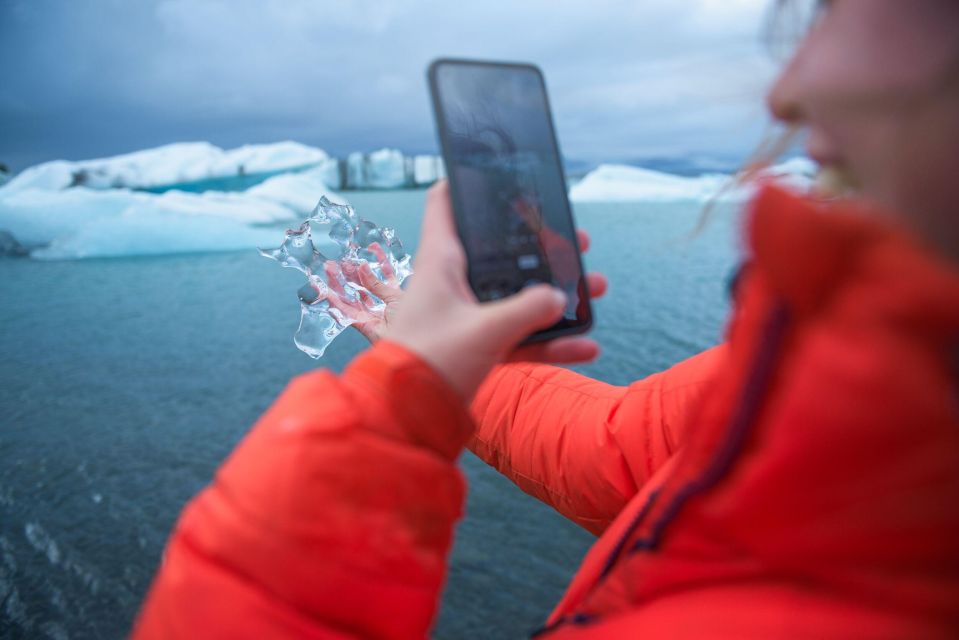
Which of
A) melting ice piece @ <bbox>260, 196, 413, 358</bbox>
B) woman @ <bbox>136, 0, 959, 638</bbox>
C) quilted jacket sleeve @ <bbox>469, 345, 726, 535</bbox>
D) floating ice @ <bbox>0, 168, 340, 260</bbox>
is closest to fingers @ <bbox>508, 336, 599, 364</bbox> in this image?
woman @ <bbox>136, 0, 959, 638</bbox>

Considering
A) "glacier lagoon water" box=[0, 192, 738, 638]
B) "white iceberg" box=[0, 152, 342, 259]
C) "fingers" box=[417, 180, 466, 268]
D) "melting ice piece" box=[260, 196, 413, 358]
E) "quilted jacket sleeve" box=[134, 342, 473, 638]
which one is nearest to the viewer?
"quilted jacket sleeve" box=[134, 342, 473, 638]

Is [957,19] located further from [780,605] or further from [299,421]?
[299,421]

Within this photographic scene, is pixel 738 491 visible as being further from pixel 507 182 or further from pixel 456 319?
pixel 507 182

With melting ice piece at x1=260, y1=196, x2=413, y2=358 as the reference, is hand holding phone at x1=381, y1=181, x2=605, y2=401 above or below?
above

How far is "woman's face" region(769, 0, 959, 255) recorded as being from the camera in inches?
12.2

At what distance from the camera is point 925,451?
0.30 m

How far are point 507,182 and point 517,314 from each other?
227mm

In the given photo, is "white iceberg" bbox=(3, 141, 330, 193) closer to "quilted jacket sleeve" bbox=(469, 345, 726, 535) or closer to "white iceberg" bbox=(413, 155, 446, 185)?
"white iceberg" bbox=(413, 155, 446, 185)

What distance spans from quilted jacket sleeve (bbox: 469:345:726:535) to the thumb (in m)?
0.37

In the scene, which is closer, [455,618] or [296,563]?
[296,563]

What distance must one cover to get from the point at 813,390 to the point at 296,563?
34cm

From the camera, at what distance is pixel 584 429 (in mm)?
897

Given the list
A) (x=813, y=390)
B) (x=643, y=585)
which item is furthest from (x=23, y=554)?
(x=813, y=390)

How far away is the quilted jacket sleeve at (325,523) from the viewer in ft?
1.25
